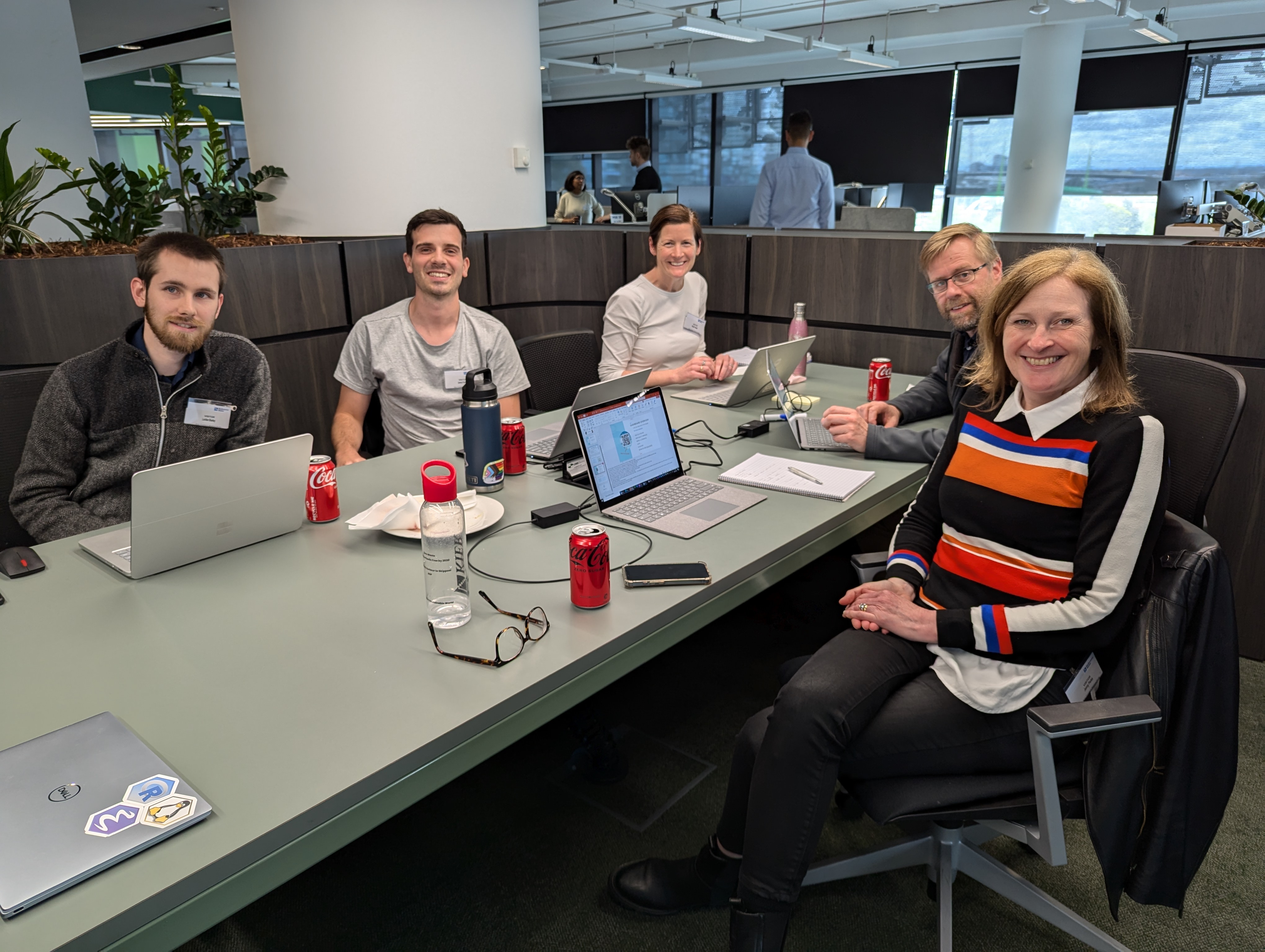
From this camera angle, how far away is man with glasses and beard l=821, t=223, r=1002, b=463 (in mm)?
2111

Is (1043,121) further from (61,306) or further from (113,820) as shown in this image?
(113,820)

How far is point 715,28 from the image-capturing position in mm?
7375

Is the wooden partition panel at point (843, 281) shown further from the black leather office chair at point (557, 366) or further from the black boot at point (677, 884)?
the black boot at point (677, 884)

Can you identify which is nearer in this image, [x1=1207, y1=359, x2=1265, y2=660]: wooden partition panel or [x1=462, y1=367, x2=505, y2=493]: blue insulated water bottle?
[x1=462, y1=367, x2=505, y2=493]: blue insulated water bottle

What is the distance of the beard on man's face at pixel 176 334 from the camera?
197 cm

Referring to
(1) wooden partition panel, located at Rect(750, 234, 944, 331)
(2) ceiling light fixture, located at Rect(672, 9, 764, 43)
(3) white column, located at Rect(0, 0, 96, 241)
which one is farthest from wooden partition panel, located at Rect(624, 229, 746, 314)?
(3) white column, located at Rect(0, 0, 96, 241)

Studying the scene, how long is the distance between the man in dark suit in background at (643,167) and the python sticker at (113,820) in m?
7.45

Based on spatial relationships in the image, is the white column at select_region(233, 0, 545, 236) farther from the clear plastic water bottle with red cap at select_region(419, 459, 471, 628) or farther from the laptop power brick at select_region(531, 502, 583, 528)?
the clear plastic water bottle with red cap at select_region(419, 459, 471, 628)

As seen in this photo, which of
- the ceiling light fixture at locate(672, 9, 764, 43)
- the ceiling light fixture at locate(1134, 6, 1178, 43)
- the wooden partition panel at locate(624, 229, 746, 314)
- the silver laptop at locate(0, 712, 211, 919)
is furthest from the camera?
the ceiling light fixture at locate(672, 9, 764, 43)

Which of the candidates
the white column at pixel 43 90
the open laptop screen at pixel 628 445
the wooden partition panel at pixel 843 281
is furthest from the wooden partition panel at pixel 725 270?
the white column at pixel 43 90

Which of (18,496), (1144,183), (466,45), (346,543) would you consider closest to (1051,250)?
(346,543)

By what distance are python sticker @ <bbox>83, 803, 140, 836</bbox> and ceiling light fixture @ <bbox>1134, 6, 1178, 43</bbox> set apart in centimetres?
818

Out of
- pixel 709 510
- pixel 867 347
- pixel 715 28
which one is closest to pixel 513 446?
pixel 709 510

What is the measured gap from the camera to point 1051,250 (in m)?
1.46
